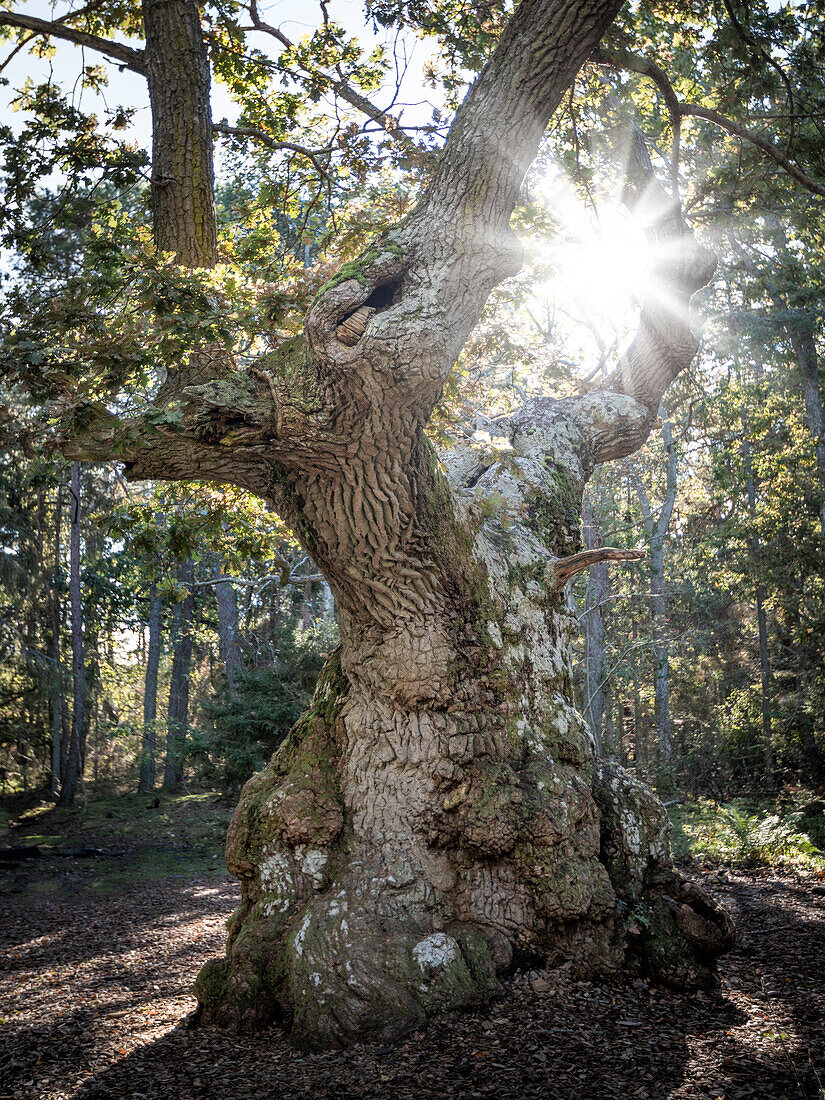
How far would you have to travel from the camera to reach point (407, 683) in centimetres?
440

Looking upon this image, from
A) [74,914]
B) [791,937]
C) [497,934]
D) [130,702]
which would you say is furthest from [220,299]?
[130,702]

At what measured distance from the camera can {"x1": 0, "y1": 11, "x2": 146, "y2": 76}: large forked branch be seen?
212 inches

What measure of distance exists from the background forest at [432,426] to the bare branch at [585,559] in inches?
42.8

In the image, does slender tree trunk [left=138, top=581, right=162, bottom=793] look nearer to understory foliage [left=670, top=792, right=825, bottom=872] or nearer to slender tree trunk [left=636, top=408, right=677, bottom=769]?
slender tree trunk [left=636, top=408, right=677, bottom=769]

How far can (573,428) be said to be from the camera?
6.59 meters

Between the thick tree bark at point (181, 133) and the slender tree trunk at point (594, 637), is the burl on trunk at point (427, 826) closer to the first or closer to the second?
the thick tree bark at point (181, 133)

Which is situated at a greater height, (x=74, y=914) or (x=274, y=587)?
(x=274, y=587)

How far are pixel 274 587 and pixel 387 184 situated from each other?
1249cm

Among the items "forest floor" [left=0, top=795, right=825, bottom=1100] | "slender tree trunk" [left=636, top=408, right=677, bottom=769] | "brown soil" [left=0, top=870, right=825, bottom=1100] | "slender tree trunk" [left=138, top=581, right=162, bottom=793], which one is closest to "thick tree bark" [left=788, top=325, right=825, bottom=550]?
"slender tree trunk" [left=636, top=408, right=677, bottom=769]

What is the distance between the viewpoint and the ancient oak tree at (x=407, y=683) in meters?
3.78

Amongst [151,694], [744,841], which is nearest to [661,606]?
[744,841]

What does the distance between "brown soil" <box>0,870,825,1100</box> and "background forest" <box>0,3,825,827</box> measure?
119 inches

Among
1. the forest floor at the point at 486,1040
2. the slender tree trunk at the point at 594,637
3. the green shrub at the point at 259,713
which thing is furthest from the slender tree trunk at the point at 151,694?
the forest floor at the point at 486,1040

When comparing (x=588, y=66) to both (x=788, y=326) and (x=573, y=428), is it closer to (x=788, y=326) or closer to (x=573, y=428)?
(x=573, y=428)
